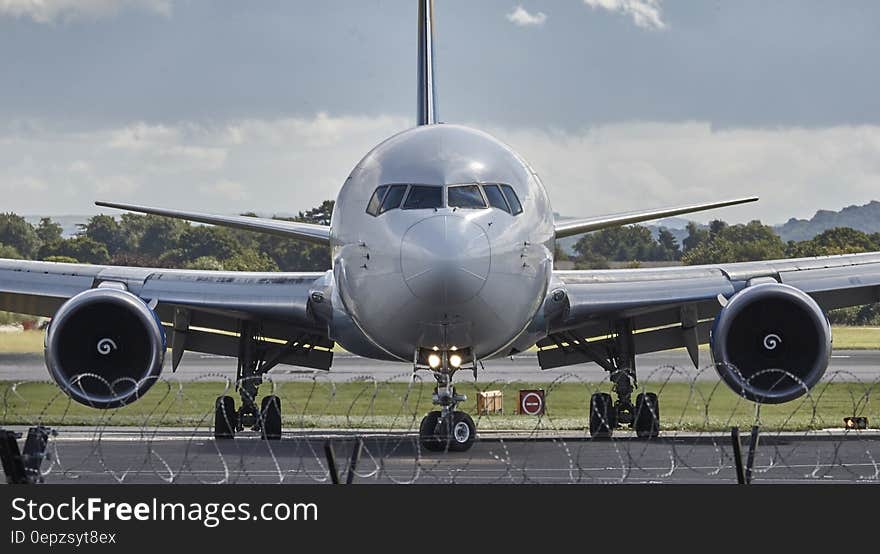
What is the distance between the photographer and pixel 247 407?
21.6 metres

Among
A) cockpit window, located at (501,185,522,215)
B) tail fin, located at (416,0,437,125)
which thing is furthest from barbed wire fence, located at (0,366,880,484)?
tail fin, located at (416,0,437,125)

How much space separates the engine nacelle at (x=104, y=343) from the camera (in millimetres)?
18656

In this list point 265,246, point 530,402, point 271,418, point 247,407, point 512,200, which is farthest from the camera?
point 265,246

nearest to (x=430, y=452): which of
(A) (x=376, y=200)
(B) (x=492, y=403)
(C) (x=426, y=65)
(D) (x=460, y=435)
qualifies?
(D) (x=460, y=435)

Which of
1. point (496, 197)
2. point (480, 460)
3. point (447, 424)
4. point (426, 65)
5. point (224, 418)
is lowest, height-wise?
point (480, 460)

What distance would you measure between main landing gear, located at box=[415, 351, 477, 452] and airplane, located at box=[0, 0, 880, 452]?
1.1 inches

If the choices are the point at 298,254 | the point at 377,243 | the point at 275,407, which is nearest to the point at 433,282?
the point at 377,243

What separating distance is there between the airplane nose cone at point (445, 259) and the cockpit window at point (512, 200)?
102cm

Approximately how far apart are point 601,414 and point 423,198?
661 centimetres

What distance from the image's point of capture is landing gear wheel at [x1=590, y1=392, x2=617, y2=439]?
20984 millimetres

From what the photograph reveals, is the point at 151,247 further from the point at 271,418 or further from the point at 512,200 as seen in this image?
the point at 512,200
